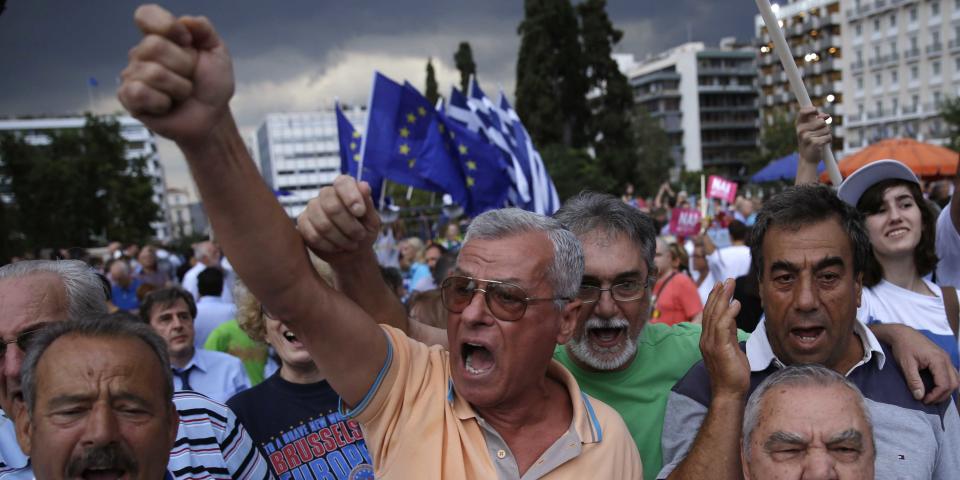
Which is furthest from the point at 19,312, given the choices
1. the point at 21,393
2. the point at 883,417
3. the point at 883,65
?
the point at 883,65

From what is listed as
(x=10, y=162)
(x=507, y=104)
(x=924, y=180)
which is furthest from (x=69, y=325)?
(x=10, y=162)

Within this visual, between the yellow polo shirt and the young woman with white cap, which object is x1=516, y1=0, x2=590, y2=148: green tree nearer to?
the young woman with white cap

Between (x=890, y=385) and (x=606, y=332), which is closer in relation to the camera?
(x=890, y=385)

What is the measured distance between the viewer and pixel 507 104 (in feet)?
47.9

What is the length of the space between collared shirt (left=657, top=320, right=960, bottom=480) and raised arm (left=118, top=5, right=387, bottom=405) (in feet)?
3.43

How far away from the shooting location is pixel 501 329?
7.34 ft

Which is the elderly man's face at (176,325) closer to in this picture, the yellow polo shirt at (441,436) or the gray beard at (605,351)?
the gray beard at (605,351)

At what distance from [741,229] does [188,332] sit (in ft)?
20.1

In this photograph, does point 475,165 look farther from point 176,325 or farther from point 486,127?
point 176,325

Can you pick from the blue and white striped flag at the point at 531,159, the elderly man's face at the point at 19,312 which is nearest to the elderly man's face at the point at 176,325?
the elderly man's face at the point at 19,312

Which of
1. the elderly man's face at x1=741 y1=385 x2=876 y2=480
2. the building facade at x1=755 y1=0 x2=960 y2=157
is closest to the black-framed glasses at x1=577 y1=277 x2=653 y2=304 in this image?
the elderly man's face at x1=741 y1=385 x2=876 y2=480

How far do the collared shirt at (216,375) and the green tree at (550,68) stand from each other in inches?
1646

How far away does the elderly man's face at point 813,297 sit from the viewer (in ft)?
8.58

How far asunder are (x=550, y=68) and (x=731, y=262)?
132ft
